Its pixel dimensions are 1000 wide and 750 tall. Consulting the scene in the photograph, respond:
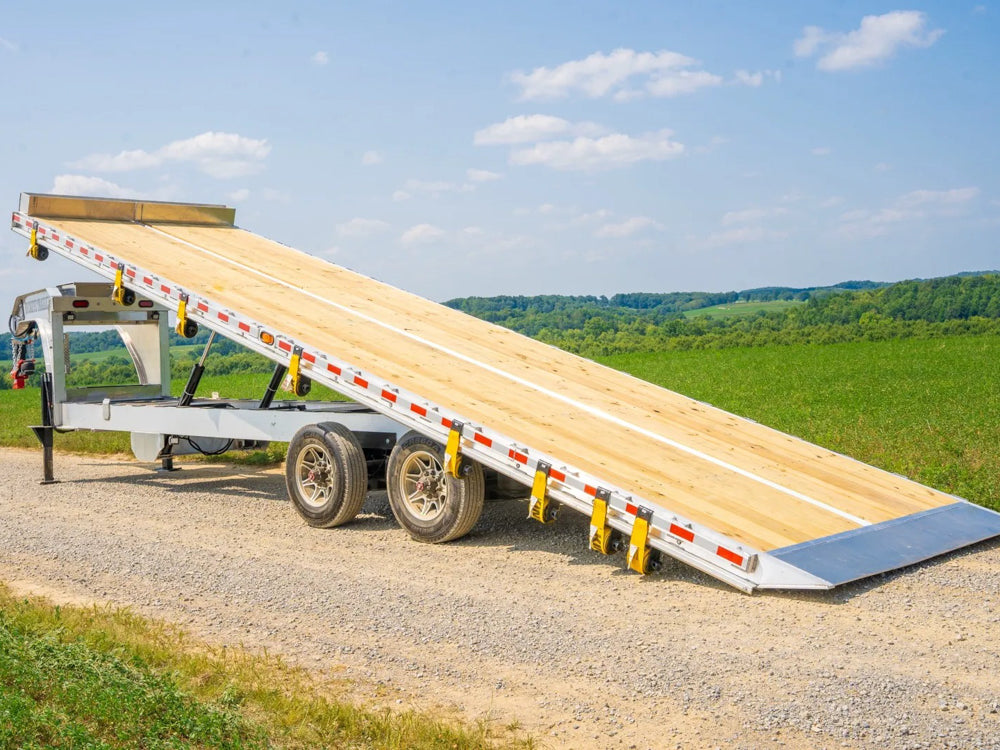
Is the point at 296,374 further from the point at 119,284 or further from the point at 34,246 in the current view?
the point at 34,246

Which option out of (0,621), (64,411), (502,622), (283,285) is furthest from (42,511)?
(502,622)

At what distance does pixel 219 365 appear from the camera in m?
45.0

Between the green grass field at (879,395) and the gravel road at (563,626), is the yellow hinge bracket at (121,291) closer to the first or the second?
the gravel road at (563,626)

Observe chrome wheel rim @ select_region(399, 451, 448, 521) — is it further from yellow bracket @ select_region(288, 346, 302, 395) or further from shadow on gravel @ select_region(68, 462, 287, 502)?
shadow on gravel @ select_region(68, 462, 287, 502)

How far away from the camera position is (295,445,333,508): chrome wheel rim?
9.36m

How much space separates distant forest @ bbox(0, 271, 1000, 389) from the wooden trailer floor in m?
17.1

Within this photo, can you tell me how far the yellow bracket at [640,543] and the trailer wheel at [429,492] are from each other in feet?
5.38

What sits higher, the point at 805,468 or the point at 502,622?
the point at 805,468

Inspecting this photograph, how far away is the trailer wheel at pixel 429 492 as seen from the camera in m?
8.35

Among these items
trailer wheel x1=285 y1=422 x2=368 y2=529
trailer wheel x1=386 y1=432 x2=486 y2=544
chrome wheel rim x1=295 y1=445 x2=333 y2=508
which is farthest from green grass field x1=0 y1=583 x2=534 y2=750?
chrome wheel rim x1=295 y1=445 x2=333 y2=508

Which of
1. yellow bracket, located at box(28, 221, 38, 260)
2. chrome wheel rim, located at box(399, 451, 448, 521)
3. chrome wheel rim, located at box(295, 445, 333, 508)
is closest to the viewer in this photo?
chrome wheel rim, located at box(399, 451, 448, 521)

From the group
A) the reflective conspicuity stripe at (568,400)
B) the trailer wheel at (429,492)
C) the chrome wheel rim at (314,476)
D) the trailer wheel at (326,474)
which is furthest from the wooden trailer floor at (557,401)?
the chrome wheel rim at (314,476)

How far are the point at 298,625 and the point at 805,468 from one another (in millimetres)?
4595

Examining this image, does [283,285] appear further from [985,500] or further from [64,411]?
[985,500]
